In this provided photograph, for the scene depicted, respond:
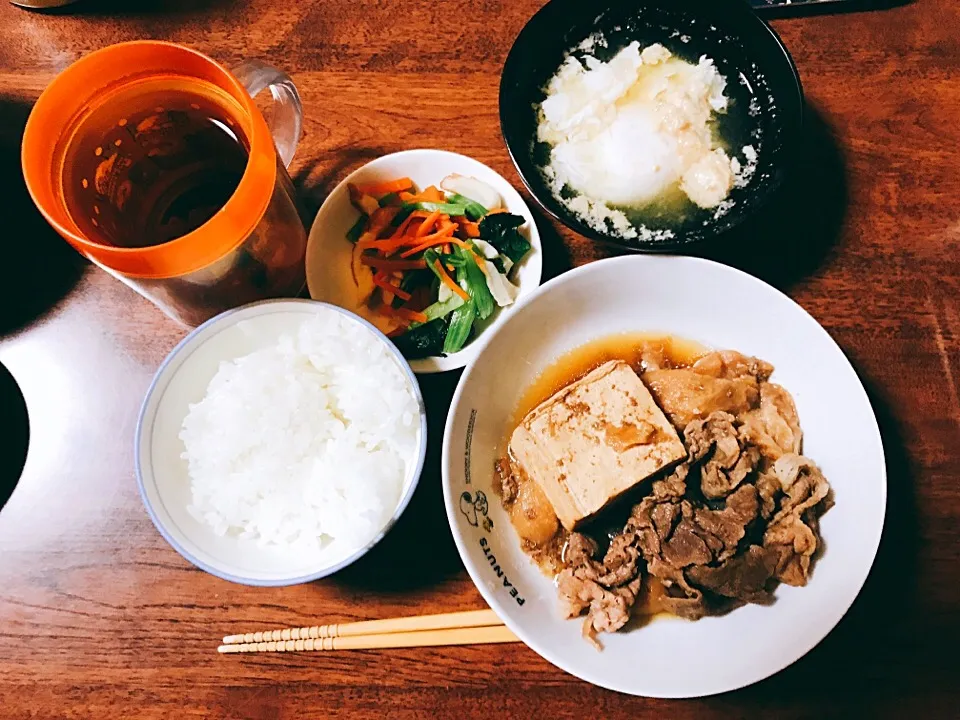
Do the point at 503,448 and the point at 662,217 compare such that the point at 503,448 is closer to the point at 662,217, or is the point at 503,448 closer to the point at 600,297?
the point at 600,297

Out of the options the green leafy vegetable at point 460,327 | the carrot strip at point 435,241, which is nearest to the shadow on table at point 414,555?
the green leafy vegetable at point 460,327

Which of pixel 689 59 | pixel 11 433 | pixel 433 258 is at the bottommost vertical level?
pixel 11 433

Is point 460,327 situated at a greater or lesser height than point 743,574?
greater

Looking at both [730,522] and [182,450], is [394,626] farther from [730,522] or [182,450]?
[730,522]

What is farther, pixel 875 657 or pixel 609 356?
pixel 609 356

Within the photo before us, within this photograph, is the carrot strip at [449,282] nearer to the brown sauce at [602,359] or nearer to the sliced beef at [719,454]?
the brown sauce at [602,359]

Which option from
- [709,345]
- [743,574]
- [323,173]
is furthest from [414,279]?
[743,574]

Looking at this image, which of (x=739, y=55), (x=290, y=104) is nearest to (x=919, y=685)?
(x=739, y=55)
